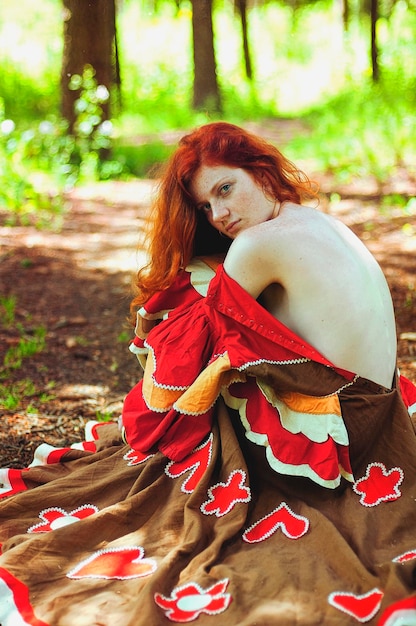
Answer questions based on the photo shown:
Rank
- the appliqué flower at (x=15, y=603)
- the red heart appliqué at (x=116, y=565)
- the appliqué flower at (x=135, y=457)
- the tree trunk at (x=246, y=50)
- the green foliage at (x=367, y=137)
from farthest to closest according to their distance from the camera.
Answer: the tree trunk at (x=246, y=50) < the green foliage at (x=367, y=137) < the appliqué flower at (x=135, y=457) < the red heart appliqué at (x=116, y=565) < the appliqué flower at (x=15, y=603)

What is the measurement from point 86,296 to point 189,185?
8.51 feet

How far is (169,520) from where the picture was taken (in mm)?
2367

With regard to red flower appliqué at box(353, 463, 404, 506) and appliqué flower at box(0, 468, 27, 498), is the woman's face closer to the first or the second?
red flower appliqué at box(353, 463, 404, 506)

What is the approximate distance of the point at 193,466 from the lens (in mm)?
2504

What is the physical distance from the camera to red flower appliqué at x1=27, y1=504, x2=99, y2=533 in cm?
244

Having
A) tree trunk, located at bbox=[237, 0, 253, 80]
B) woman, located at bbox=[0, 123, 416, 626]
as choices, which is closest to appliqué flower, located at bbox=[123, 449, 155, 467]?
woman, located at bbox=[0, 123, 416, 626]

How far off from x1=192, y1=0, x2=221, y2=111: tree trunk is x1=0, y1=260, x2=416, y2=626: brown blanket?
1072cm

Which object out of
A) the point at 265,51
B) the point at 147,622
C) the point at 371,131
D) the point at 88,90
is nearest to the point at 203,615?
the point at 147,622

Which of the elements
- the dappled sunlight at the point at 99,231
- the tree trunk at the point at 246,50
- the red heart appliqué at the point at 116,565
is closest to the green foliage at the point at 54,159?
the dappled sunlight at the point at 99,231

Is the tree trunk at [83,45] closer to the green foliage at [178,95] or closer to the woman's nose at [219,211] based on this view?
the green foliage at [178,95]

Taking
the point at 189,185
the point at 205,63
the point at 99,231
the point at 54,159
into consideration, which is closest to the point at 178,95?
the point at 205,63

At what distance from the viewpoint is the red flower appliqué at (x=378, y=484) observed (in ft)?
7.56

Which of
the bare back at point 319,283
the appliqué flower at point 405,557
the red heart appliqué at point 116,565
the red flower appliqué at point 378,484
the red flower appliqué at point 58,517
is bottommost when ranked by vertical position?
the red flower appliqué at point 58,517

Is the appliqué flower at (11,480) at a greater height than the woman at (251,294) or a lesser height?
lesser
